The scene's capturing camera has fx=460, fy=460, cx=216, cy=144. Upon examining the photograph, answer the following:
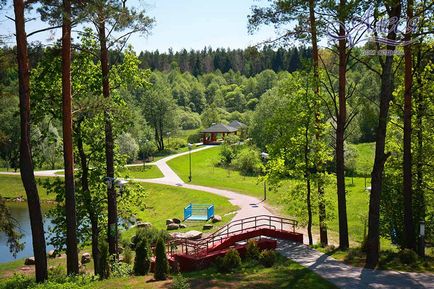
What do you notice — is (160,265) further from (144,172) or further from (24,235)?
(144,172)

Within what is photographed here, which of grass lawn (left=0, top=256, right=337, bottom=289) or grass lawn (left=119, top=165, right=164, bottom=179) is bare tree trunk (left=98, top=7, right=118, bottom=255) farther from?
grass lawn (left=119, top=165, right=164, bottom=179)

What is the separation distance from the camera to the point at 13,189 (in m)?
47.9

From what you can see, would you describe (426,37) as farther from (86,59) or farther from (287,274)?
(86,59)

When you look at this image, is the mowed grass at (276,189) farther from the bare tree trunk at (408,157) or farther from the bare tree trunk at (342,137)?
the bare tree trunk at (408,157)

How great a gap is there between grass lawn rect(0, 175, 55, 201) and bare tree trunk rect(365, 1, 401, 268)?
3687 centimetres

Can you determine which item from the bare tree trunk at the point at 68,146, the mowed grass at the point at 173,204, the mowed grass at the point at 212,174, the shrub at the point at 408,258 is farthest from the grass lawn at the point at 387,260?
the mowed grass at the point at 212,174

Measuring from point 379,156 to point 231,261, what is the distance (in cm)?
550

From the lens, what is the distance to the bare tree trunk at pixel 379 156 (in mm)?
13141

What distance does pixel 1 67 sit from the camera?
537 inches

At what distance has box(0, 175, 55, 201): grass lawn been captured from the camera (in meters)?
45.7

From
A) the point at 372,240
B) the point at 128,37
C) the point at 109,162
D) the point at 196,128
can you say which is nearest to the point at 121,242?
the point at 109,162

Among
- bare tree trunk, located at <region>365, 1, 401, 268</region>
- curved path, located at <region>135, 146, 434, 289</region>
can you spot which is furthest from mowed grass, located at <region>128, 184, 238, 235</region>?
bare tree trunk, located at <region>365, 1, 401, 268</region>

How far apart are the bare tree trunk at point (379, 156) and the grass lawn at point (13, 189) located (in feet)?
121

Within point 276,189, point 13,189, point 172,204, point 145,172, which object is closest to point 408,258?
point 276,189
